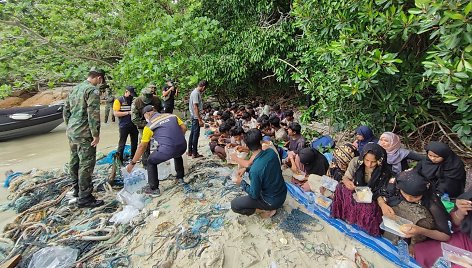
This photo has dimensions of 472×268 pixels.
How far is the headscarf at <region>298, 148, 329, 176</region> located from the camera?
11.1ft

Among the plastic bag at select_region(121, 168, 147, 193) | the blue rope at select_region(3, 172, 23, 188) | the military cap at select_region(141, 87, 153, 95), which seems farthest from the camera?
the blue rope at select_region(3, 172, 23, 188)

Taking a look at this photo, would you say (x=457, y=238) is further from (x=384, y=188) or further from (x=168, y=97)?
(x=168, y=97)

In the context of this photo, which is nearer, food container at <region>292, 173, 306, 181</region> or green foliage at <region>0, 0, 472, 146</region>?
green foliage at <region>0, 0, 472, 146</region>

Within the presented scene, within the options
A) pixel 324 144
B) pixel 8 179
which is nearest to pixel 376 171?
pixel 324 144

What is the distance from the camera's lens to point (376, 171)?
8.91 feet

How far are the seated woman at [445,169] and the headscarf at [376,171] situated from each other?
0.58 m

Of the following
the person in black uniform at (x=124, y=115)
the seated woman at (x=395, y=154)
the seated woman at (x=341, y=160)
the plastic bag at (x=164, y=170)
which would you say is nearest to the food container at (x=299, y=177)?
the seated woman at (x=341, y=160)

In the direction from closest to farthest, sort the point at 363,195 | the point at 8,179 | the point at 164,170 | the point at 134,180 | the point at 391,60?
the point at 363,195
the point at 391,60
the point at 134,180
the point at 164,170
the point at 8,179

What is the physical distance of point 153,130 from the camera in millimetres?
3631

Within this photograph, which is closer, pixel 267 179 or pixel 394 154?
pixel 267 179

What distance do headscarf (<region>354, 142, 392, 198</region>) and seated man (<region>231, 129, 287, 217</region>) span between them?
817 mm

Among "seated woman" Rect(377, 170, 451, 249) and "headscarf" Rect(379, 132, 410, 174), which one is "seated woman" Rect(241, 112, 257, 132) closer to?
"headscarf" Rect(379, 132, 410, 174)

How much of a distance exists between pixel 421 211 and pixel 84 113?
12.5 ft

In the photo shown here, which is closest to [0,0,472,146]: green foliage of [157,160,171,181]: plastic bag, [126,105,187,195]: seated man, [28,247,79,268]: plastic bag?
[126,105,187,195]: seated man
